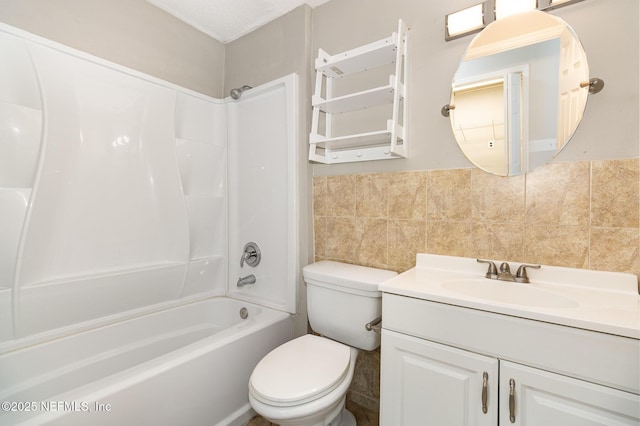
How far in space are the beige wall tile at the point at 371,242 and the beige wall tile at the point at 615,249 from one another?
32.0 inches

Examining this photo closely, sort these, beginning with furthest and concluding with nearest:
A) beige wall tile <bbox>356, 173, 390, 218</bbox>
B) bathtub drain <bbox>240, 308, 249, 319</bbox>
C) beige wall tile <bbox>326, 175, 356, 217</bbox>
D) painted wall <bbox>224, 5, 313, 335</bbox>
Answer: bathtub drain <bbox>240, 308, 249, 319</bbox> → painted wall <bbox>224, 5, 313, 335</bbox> → beige wall tile <bbox>326, 175, 356, 217</bbox> → beige wall tile <bbox>356, 173, 390, 218</bbox>

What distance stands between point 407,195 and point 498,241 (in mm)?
445

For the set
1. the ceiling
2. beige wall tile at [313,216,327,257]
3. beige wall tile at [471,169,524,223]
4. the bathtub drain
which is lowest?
the bathtub drain

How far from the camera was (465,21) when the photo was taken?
4.24 feet

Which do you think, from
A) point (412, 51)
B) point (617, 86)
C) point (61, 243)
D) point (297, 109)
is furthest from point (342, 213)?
point (61, 243)

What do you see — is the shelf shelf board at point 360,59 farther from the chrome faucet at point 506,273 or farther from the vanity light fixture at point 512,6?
the chrome faucet at point 506,273

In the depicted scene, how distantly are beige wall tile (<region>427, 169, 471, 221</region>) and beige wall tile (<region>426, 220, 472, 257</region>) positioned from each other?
33 millimetres

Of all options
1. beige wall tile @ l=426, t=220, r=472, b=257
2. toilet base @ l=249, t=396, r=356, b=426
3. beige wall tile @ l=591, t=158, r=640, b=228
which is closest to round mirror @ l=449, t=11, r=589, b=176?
beige wall tile @ l=591, t=158, r=640, b=228

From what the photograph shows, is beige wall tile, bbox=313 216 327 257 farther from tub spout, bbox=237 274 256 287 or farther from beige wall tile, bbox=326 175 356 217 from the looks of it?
tub spout, bbox=237 274 256 287

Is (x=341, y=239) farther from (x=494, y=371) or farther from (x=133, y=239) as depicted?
(x=133, y=239)

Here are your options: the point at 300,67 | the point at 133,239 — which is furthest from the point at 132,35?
the point at 133,239

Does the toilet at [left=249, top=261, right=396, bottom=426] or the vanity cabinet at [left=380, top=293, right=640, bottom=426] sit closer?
the vanity cabinet at [left=380, top=293, right=640, bottom=426]

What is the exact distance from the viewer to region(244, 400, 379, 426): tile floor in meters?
1.48

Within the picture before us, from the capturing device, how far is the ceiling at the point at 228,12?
5.84 ft
